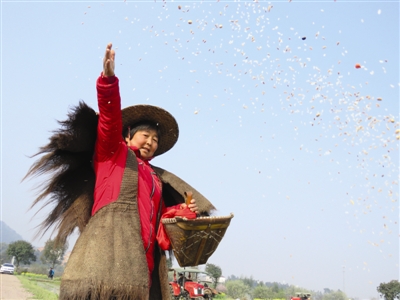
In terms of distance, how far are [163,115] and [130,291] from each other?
1.96 metres

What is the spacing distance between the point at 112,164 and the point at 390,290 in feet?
104

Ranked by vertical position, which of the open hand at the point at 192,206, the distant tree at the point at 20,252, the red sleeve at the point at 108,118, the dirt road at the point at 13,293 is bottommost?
the dirt road at the point at 13,293

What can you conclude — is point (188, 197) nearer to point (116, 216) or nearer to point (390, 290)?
point (116, 216)

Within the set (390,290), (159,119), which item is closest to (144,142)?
(159,119)

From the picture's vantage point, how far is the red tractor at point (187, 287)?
15705 mm

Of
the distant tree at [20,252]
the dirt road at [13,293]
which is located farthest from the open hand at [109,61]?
the distant tree at [20,252]

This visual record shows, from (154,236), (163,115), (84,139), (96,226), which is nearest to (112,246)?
Answer: (96,226)

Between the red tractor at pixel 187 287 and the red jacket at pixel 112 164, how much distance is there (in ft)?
39.5

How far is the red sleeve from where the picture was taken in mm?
3342

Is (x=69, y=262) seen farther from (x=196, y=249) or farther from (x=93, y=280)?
(x=196, y=249)

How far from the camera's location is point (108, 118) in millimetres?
3449

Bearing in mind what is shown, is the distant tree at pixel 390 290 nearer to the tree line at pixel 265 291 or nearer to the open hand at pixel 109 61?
the tree line at pixel 265 291

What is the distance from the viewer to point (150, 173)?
13.4 feet

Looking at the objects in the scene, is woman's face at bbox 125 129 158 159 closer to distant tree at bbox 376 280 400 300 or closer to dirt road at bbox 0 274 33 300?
dirt road at bbox 0 274 33 300
